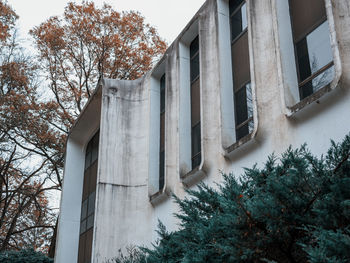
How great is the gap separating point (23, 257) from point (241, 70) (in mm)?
15725

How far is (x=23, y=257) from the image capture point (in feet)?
75.1

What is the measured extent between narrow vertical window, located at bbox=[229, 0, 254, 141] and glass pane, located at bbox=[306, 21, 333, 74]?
2225 millimetres

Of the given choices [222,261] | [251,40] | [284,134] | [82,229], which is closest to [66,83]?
[82,229]

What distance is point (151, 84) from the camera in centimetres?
1730

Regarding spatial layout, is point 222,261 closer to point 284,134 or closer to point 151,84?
point 284,134

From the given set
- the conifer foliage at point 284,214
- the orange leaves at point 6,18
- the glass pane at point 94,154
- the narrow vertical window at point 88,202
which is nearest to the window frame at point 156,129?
the narrow vertical window at point 88,202

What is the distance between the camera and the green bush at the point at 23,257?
73.4 ft

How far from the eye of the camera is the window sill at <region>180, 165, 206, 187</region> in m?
12.4

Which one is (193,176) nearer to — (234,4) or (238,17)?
(238,17)

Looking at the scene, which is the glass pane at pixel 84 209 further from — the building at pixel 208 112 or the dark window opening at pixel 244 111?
the dark window opening at pixel 244 111

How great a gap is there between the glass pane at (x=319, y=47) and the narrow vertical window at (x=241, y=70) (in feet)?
7.30

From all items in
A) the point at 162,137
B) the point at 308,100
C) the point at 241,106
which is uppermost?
the point at 162,137

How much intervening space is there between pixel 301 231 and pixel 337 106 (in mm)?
2738

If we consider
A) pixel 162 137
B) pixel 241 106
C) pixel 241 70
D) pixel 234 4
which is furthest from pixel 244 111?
pixel 162 137
